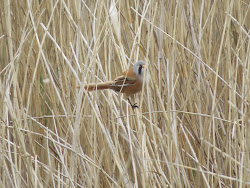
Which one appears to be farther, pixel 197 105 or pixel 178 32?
pixel 178 32

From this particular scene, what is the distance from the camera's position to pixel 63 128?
1.79m

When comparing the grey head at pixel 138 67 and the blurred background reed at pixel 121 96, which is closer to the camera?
the blurred background reed at pixel 121 96

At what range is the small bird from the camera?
5.34 ft

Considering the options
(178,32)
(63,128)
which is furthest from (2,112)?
(178,32)

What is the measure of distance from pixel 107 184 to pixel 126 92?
0.37m

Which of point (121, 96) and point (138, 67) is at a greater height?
point (138, 67)

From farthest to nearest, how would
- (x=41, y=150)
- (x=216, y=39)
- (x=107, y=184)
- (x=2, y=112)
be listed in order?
(x=216, y=39), (x=41, y=150), (x=107, y=184), (x=2, y=112)

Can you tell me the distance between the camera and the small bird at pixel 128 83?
64.1 inches

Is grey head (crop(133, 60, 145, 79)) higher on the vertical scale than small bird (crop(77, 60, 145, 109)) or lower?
higher

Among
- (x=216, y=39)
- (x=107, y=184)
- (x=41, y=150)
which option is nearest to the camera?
(x=107, y=184)

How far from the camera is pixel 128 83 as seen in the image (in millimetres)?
1710

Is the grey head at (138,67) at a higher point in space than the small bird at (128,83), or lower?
higher

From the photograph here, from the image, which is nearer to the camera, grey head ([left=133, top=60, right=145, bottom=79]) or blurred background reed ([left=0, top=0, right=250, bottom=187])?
blurred background reed ([left=0, top=0, right=250, bottom=187])

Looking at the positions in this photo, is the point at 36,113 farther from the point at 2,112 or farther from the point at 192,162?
the point at 192,162
